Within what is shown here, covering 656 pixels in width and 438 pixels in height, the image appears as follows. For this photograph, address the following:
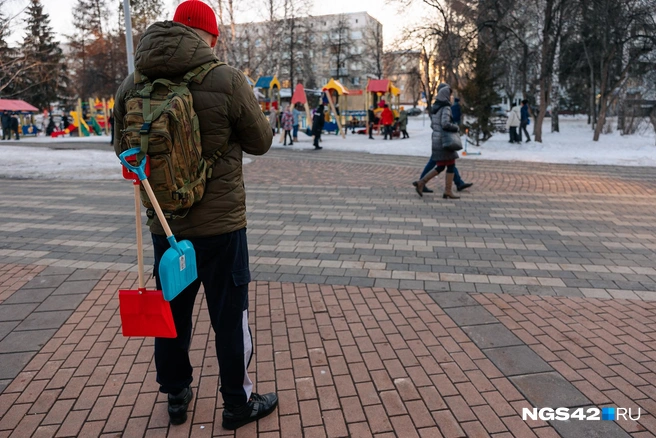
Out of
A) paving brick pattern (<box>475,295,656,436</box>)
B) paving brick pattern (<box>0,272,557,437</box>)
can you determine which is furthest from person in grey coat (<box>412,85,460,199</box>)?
paving brick pattern (<box>0,272,557,437</box>)

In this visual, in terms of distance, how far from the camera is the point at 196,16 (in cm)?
237

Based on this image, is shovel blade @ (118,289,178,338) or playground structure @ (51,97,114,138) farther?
playground structure @ (51,97,114,138)

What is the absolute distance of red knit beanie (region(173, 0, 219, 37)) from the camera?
237cm

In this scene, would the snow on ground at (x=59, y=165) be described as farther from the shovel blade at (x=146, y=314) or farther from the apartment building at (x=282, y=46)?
the apartment building at (x=282, y=46)

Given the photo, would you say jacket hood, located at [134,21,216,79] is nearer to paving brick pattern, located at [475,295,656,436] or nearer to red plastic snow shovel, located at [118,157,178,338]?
red plastic snow shovel, located at [118,157,178,338]

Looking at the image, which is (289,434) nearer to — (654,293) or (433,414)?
(433,414)

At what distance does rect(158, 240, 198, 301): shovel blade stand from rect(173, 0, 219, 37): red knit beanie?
981mm

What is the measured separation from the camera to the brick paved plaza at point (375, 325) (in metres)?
2.87

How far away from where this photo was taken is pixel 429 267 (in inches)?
213

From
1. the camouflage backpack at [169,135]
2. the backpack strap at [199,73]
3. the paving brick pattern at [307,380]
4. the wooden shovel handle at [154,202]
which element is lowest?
the paving brick pattern at [307,380]

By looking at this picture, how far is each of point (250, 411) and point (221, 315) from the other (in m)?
0.59

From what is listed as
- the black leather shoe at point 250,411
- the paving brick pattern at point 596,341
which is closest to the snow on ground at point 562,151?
the paving brick pattern at point 596,341

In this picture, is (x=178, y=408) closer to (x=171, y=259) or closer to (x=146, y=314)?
(x=146, y=314)

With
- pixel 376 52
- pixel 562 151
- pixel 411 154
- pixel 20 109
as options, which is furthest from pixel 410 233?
pixel 376 52
